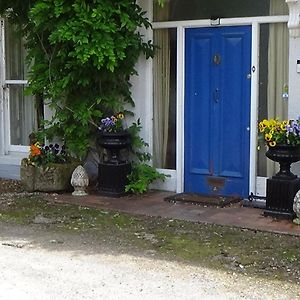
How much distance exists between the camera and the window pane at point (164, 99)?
8977 mm

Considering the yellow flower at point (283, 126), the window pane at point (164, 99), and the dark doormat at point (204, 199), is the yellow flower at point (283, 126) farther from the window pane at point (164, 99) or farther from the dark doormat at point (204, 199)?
the window pane at point (164, 99)

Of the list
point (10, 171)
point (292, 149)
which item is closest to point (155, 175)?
point (292, 149)

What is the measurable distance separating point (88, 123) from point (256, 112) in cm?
220

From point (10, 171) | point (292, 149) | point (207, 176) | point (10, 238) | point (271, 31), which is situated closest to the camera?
point (10, 238)

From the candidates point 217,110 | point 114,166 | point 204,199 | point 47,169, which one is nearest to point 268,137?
point 217,110

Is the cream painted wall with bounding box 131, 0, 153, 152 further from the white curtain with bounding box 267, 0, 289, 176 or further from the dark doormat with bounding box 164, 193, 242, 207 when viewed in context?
the white curtain with bounding box 267, 0, 289, 176

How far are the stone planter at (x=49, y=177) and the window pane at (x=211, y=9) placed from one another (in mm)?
2362

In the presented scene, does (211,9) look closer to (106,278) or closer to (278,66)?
(278,66)

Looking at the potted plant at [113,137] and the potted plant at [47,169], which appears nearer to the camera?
the potted plant at [113,137]

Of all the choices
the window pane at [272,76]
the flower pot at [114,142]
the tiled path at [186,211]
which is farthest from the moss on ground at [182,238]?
the window pane at [272,76]

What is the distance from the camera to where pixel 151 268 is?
5.82m

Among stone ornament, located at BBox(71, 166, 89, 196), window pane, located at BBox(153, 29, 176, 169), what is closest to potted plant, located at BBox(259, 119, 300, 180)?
window pane, located at BBox(153, 29, 176, 169)

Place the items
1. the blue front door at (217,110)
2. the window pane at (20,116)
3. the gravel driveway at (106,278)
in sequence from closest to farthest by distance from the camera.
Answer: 1. the gravel driveway at (106,278)
2. the blue front door at (217,110)
3. the window pane at (20,116)

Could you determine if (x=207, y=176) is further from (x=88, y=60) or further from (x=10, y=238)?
(x=10, y=238)
